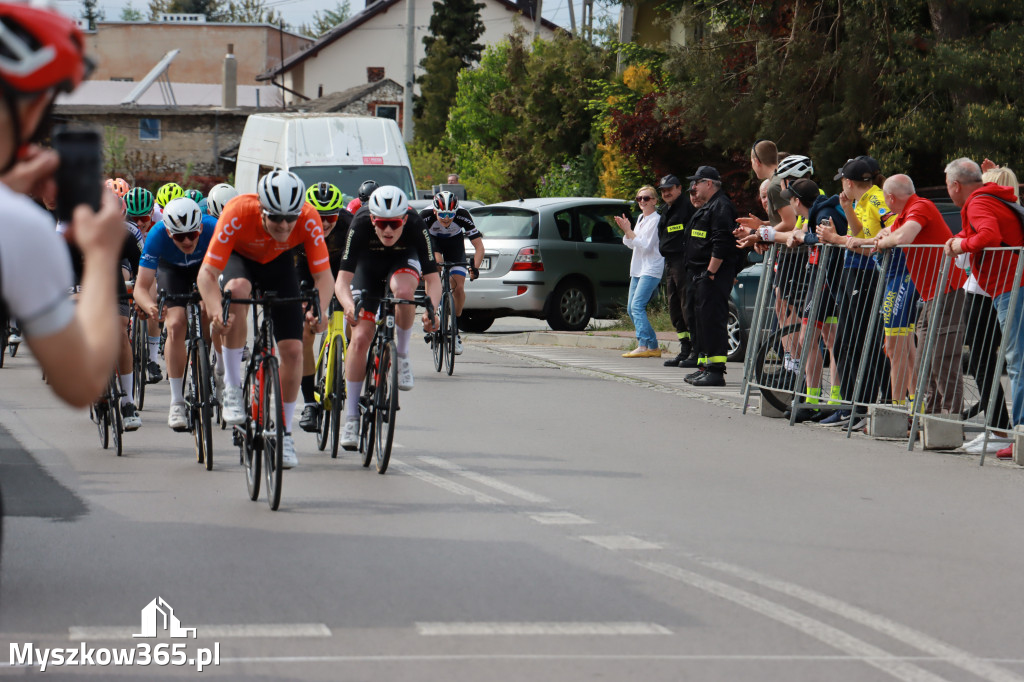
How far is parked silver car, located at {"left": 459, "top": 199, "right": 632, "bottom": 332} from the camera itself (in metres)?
21.3

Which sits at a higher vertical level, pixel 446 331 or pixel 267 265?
pixel 267 265

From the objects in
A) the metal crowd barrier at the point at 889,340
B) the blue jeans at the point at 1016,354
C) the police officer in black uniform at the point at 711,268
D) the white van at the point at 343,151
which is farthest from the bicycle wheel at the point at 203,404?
the white van at the point at 343,151

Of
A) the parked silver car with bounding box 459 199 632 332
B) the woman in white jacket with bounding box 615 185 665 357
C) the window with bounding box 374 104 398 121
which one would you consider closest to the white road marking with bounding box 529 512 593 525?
the woman in white jacket with bounding box 615 185 665 357

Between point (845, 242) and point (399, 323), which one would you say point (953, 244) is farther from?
point (399, 323)

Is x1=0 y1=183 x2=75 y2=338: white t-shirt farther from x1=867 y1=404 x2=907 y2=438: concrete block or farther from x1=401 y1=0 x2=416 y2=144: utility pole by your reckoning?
x1=401 y1=0 x2=416 y2=144: utility pole

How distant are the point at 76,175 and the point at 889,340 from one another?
912 cm

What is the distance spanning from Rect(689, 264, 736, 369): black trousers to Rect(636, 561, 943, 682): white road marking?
A: 8259 mm

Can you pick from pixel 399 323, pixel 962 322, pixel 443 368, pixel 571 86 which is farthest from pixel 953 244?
pixel 571 86

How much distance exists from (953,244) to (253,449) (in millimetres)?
4996

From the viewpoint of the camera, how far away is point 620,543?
7328 millimetres

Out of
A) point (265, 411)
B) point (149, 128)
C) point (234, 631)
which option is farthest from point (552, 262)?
point (149, 128)

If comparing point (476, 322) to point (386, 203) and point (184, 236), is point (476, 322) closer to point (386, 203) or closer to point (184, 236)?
point (184, 236)

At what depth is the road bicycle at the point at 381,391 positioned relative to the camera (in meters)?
9.35

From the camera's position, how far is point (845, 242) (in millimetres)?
11609
